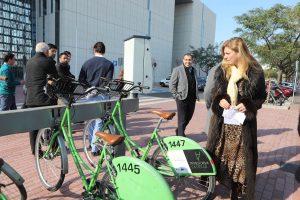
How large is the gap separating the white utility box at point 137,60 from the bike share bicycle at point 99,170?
470cm

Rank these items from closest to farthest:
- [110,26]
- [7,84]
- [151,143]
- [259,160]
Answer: [151,143], [259,160], [7,84], [110,26]

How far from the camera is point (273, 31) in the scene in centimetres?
2862

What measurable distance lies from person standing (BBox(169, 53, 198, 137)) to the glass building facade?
27400 millimetres

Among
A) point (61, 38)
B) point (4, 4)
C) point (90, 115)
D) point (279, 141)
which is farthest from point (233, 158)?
point (4, 4)

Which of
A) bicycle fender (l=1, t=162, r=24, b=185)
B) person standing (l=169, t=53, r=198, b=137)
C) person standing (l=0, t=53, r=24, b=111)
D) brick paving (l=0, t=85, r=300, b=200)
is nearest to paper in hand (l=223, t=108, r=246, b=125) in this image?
brick paving (l=0, t=85, r=300, b=200)

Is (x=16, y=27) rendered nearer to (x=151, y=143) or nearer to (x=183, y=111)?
(x=183, y=111)

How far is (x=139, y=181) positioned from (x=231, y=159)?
51.9 inches

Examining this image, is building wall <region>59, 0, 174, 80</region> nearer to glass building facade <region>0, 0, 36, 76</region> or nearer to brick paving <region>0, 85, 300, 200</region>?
glass building facade <region>0, 0, 36, 76</region>

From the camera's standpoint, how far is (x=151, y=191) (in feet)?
7.27

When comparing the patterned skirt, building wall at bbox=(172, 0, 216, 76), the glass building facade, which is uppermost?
building wall at bbox=(172, 0, 216, 76)

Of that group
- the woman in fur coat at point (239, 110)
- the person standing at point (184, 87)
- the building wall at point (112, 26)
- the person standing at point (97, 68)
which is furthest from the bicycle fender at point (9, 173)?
the building wall at point (112, 26)

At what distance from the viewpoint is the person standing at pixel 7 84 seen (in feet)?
21.0

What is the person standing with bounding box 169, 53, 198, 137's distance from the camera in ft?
18.6

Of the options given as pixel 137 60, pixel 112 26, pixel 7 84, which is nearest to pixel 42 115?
pixel 7 84
